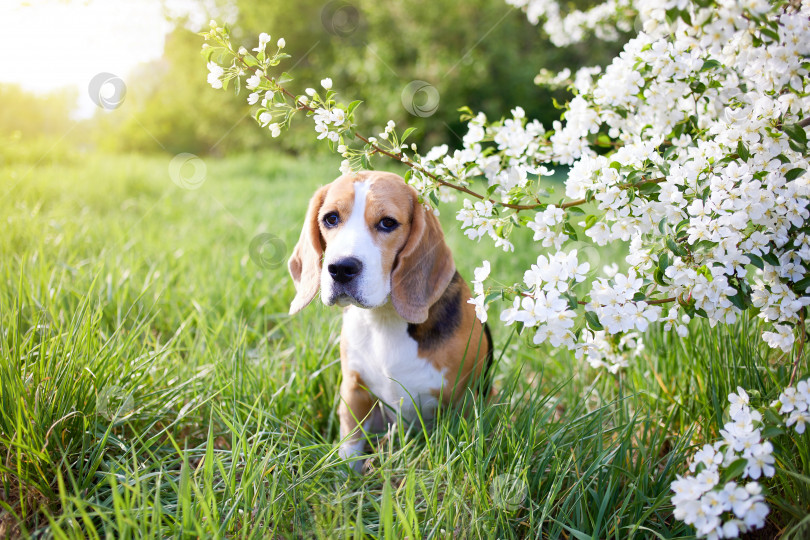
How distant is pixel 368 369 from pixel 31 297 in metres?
1.85

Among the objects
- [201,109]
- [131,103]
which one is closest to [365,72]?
[201,109]

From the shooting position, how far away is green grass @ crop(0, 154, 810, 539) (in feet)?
6.51

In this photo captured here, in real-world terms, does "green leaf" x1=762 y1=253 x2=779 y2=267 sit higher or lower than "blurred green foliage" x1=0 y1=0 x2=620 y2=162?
lower

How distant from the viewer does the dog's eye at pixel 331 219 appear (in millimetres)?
2537

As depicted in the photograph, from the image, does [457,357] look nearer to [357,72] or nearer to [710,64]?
[710,64]

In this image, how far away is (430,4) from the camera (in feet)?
39.1

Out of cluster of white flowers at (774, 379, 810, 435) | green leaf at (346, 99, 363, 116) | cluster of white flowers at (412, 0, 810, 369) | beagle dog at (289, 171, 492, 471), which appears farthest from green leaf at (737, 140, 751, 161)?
green leaf at (346, 99, 363, 116)

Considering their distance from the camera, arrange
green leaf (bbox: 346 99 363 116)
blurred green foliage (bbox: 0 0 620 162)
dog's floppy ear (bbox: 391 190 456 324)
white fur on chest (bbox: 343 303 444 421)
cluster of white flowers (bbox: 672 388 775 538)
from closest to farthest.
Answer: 1. cluster of white flowers (bbox: 672 388 775 538)
2. green leaf (bbox: 346 99 363 116)
3. dog's floppy ear (bbox: 391 190 456 324)
4. white fur on chest (bbox: 343 303 444 421)
5. blurred green foliage (bbox: 0 0 620 162)

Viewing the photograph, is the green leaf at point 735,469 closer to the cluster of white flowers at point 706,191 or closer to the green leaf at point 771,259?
the cluster of white flowers at point 706,191

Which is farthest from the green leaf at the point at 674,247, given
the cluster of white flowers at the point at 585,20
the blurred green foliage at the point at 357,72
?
the blurred green foliage at the point at 357,72

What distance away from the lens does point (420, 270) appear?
2.51m

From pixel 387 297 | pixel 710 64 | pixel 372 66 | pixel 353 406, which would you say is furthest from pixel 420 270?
pixel 372 66

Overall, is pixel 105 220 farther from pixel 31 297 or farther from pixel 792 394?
pixel 792 394

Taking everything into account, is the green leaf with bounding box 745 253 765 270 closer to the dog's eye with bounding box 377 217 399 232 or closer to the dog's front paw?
the dog's eye with bounding box 377 217 399 232
